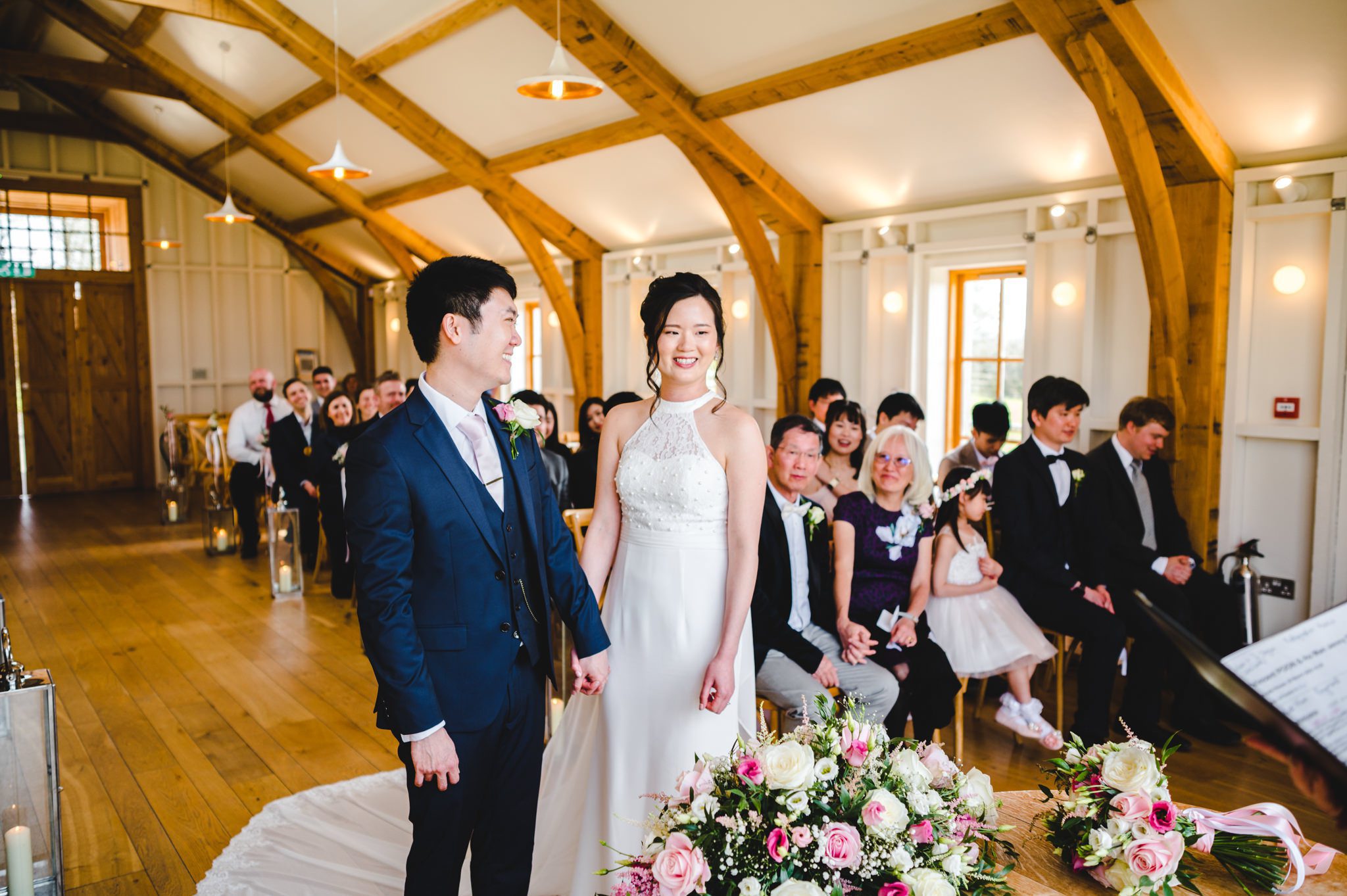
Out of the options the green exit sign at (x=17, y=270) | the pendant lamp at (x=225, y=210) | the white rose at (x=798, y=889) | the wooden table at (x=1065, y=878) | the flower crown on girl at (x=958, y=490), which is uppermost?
the pendant lamp at (x=225, y=210)

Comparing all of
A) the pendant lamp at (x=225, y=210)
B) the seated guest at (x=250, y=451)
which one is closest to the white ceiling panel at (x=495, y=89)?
the pendant lamp at (x=225, y=210)

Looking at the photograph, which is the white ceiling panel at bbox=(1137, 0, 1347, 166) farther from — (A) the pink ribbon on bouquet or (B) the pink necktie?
(B) the pink necktie

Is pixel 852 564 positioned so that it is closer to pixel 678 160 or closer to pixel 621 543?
pixel 621 543

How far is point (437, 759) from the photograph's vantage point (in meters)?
1.85

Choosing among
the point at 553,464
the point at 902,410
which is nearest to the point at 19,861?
the point at 553,464

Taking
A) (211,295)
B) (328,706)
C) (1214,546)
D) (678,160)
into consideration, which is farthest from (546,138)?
(211,295)

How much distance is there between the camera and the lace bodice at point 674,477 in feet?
8.04

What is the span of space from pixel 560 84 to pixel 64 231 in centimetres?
1029

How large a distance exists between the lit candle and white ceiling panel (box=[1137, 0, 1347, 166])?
5457 mm

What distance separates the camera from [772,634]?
3121 millimetres

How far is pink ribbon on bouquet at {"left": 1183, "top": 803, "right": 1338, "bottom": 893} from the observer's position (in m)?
1.57

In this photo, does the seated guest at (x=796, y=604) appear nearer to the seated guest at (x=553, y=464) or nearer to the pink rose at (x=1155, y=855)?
the pink rose at (x=1155, y=855)

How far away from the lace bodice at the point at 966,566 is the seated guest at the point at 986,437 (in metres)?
1.32

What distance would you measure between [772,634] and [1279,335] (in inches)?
151
